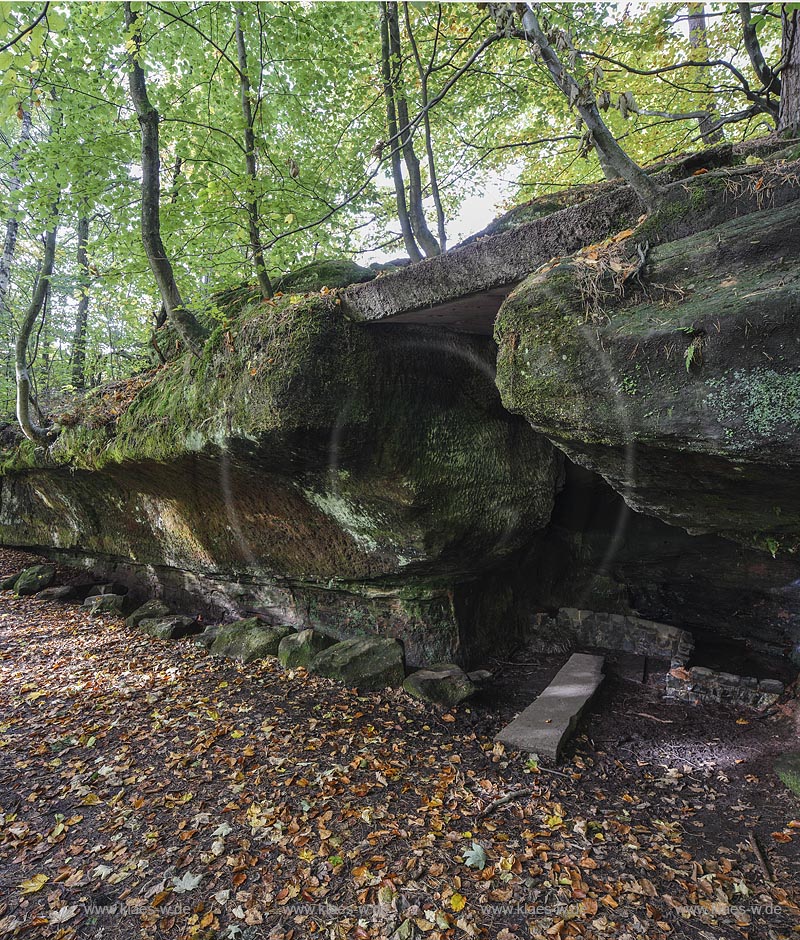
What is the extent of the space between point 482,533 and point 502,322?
300cm

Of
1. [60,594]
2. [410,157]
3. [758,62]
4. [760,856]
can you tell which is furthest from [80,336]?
[760,856]

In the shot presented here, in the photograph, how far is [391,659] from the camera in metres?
6.04

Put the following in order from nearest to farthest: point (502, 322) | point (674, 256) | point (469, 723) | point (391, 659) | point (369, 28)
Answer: point (674, 256) < point (502, 322) < point (469, 723) < point (391, 659) < point (369, 28)

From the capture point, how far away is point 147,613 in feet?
27.7

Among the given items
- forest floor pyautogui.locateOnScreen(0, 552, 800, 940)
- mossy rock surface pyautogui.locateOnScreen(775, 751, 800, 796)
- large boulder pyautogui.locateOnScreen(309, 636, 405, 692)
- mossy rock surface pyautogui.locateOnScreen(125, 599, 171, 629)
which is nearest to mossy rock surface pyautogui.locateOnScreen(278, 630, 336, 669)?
large boulder pyautogui.locateOnScreen(309, 636, 405, 692)

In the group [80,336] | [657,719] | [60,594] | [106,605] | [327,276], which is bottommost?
[657,719]

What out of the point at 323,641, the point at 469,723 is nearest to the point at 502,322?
the point at 469,723

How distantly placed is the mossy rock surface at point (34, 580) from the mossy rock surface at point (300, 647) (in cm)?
685

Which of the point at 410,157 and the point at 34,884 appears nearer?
the point at 34,884

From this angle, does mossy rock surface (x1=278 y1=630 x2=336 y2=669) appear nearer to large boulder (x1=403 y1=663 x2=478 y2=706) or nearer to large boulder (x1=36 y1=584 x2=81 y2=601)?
large boulder (x1=403 y1=663 x2=478 y2=706)

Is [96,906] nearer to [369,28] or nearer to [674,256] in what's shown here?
[674,256]

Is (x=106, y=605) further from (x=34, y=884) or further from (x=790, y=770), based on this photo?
(x=790, y=770)

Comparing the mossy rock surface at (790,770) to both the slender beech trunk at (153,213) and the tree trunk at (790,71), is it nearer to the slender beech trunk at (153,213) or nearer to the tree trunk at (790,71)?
the tree trunk at (790,71)

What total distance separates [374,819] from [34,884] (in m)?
2.26
